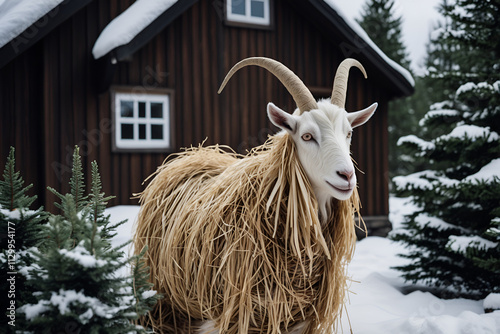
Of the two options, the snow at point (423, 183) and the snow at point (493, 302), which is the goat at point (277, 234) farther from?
the snow at point (423, 183)

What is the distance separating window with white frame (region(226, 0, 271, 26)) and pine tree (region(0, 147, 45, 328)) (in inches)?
258

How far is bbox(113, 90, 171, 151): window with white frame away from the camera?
6.96 metres

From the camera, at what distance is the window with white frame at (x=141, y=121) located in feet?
22.8

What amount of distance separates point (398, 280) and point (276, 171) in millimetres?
3557

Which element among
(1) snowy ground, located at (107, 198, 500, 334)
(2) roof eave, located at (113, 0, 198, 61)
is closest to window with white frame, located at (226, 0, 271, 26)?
(2) roof eave, located at (113, 0, 198, 61)

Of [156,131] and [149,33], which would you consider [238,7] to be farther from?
[156,131]


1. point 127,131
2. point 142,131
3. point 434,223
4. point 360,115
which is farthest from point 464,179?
point 127,131

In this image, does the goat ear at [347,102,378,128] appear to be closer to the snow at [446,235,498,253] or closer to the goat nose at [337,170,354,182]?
the goat nose at [337,170,354,182]

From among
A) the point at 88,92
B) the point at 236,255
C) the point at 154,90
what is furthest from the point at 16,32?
the point at 236,255

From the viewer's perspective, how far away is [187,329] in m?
2.71

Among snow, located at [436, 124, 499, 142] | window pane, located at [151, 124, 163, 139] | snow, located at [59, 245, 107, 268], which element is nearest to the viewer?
snow, located at [59, 245, 107, 268]

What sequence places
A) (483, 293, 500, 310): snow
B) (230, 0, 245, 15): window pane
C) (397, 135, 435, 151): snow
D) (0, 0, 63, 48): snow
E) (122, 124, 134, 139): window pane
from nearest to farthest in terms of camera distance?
(483, 293, 500, 310): snow, (397, 135, 435, 151): snow, (0, 0, 63, 48): snow, (122, 124, 134, 139): window pane, (230, 0, 245, 15): window pane

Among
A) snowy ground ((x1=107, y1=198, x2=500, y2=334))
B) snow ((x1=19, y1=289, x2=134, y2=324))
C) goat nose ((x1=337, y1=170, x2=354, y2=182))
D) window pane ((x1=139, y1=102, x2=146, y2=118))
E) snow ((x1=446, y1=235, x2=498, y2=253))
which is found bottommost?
snowy ground ((x1=107, y1=198, x2=500, y2=334))

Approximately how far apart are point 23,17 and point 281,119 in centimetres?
490
